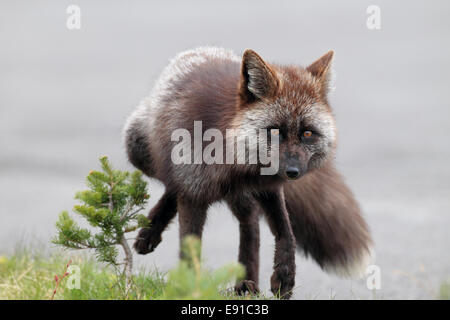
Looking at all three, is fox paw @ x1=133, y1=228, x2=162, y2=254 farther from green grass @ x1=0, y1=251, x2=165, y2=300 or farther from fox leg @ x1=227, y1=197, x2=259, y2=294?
fox leg @ x1=227, y1=197, x2=259, y2=294

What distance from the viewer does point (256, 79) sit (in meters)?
3.92

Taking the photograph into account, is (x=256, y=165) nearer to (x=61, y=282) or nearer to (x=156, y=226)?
(x=156, y=226)

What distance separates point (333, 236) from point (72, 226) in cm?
245

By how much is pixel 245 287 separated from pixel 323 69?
6.88 feet

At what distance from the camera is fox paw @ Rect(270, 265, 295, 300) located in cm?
443

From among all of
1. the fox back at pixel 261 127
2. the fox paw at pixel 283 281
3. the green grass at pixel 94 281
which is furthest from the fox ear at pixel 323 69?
the green grass at pixel 94 281

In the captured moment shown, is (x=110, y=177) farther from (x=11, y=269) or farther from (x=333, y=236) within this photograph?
(x=333, y=236)

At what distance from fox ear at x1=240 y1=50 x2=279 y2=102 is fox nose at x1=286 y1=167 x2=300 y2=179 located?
0.57m

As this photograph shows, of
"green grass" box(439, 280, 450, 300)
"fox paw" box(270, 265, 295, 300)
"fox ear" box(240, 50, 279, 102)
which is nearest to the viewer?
"fox ear" box(240, 50, 279, 102)

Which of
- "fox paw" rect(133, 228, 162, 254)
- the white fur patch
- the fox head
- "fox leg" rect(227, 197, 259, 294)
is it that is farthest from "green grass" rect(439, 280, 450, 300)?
"fox paw" rect(133, 228, 162, 254)

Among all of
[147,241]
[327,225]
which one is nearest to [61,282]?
[147,241]

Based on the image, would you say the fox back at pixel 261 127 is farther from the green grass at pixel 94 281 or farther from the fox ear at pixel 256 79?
the green grass at pixel 94 281

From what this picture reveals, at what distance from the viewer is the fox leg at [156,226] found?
5188mm
